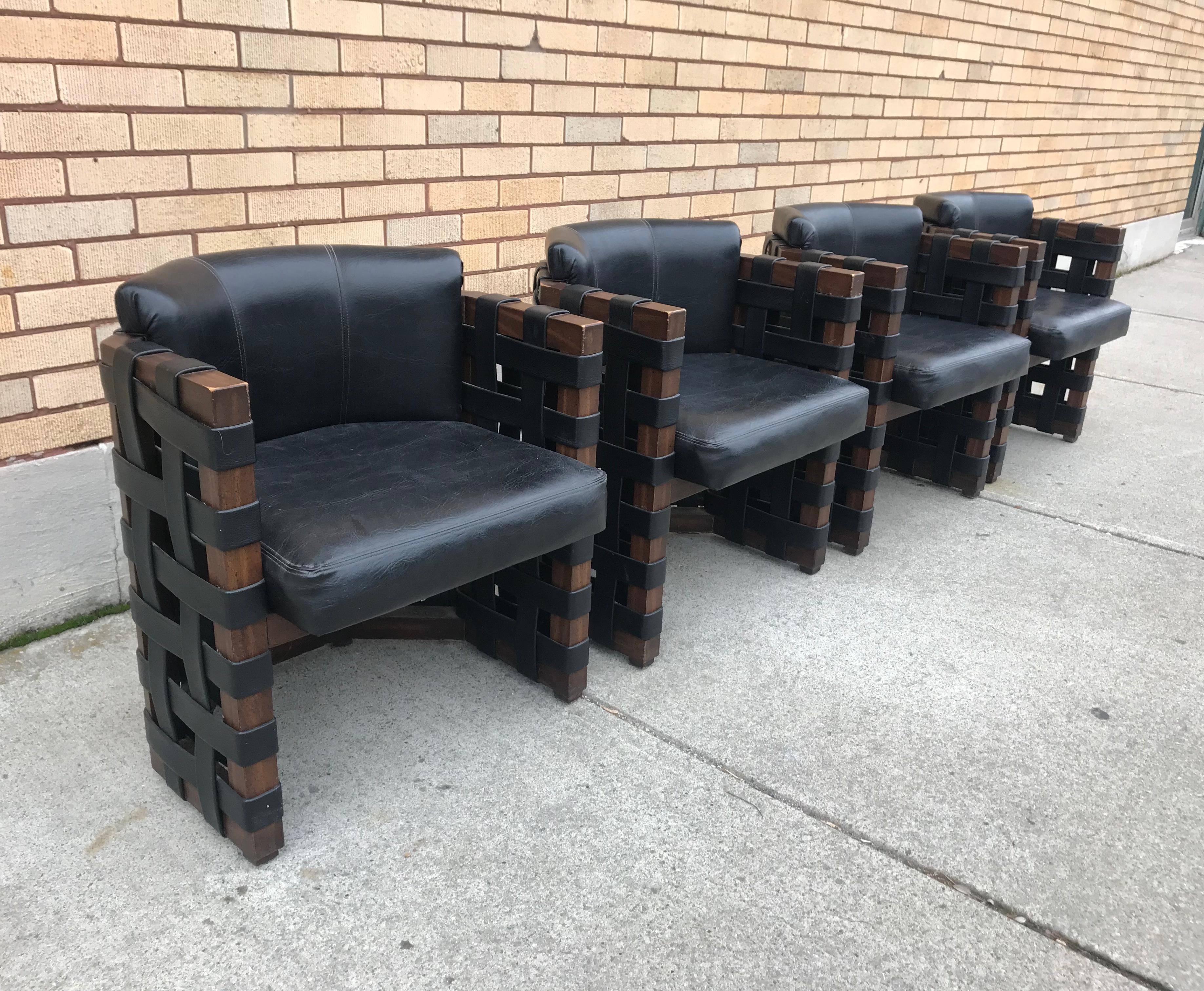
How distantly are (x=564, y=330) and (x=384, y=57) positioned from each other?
1.13 metres

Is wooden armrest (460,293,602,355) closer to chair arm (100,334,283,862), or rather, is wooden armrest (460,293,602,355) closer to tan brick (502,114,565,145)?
chair arm (100,334,283,862)

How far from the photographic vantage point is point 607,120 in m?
3.29

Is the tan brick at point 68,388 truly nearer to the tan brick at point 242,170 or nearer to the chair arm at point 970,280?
the tan brick at point 242,170

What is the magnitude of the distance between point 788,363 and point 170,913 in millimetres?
1957

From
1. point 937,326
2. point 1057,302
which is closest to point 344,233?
point 937,326

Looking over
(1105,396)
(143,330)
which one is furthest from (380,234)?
(1105,396)

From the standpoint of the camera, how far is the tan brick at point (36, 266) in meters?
2.07

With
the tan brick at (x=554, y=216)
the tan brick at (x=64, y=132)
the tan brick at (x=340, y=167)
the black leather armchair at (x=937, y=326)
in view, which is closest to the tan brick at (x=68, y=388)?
the tan brick at (x=64, y=132)

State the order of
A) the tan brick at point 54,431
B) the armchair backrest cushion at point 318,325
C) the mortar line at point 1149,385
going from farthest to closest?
the mortar line at point 1149,385
the tan brick at point 54,431
the armchair backrest cushion at point 318,325

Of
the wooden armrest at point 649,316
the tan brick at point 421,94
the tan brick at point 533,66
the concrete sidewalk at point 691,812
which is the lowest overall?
the concrete sidewalk at point 691,812

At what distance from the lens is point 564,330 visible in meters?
1.95

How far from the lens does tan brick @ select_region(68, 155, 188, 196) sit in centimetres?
213

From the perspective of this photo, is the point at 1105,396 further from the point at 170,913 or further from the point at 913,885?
the point at 170,913

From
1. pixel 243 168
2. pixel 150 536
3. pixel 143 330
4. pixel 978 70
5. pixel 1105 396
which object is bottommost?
pixel 1105 396
